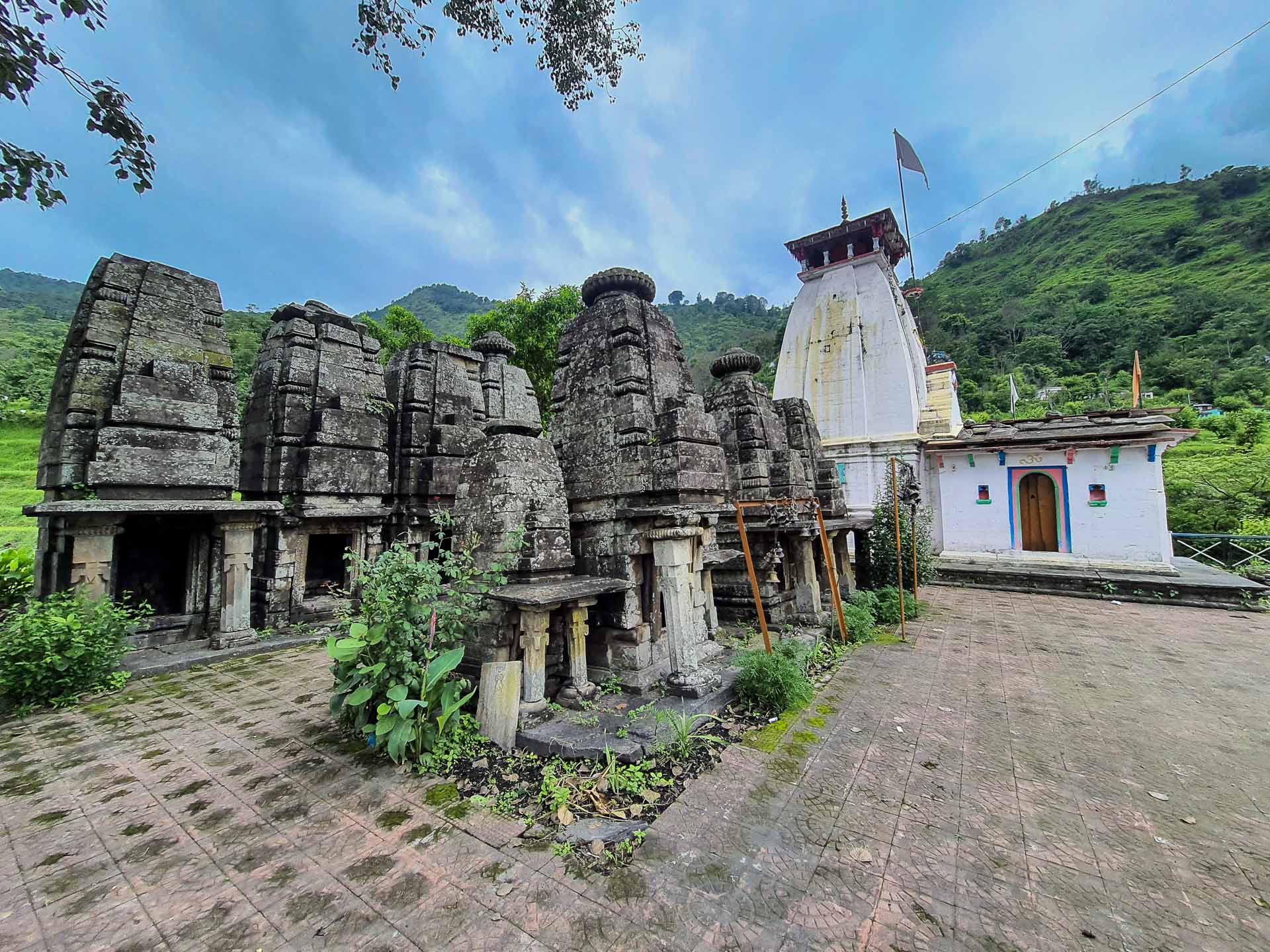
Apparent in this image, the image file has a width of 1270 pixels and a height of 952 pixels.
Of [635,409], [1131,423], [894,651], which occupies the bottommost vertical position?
[894,651]

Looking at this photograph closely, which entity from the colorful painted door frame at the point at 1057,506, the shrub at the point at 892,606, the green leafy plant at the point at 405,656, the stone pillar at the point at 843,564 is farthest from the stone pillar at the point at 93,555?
the colorful painted door frame at the point at 1057,506

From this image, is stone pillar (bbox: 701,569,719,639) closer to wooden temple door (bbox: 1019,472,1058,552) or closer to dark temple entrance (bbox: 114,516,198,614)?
dark temple entrance (bbox: 114,516,198,614)

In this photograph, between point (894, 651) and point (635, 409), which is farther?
point (894, 651)

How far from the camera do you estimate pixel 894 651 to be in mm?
8055

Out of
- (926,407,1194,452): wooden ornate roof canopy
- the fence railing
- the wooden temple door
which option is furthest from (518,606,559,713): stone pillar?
the fence railing

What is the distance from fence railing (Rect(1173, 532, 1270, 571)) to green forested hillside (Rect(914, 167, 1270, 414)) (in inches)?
945

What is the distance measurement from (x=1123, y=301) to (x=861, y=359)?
52.1m

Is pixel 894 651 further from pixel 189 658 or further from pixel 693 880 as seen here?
pixel 189 658

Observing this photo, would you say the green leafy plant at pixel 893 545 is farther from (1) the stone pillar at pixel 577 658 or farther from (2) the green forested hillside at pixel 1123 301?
(2) the green forested hillside at pixel 1123 301

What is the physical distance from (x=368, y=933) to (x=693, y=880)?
5.98 ft

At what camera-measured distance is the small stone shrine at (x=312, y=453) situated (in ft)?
28.3

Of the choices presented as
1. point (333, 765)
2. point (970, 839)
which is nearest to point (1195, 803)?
point (970, 839)

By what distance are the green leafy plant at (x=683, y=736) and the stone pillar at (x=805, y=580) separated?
186 inches

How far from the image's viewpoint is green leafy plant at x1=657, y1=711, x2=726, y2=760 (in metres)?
4.46
